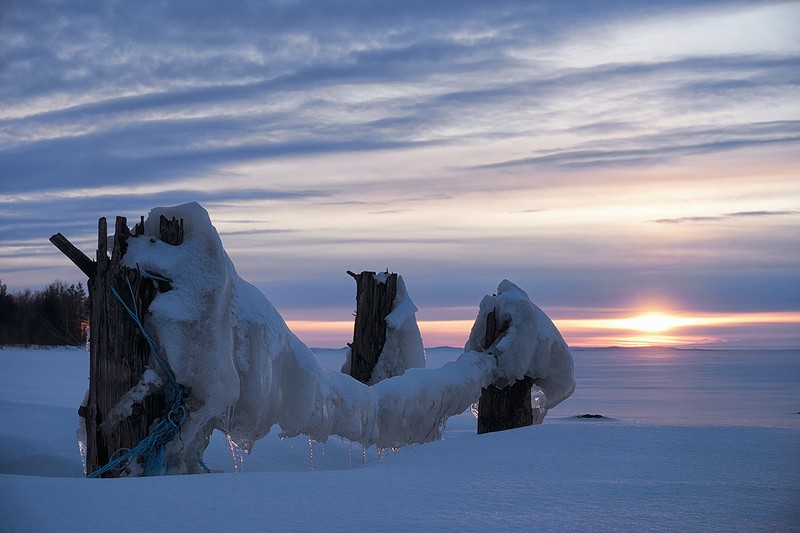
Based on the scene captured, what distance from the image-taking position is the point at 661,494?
13.5 ft

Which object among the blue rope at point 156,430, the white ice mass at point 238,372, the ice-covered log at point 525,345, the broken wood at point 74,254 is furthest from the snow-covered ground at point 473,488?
the ice-covered log at point 525,345

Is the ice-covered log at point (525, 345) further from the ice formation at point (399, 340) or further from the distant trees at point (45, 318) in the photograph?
the distant trees at point (45, 318)

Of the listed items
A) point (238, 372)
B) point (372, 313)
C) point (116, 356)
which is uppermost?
point (372, 313)

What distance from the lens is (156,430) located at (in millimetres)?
4605

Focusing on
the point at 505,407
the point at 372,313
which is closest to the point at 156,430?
the point at 372,313

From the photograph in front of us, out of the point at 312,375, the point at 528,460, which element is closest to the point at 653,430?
the point at 528,460

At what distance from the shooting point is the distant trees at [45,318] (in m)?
39.3

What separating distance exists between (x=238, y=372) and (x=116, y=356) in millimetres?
746

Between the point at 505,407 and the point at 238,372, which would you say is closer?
the point at 238,372

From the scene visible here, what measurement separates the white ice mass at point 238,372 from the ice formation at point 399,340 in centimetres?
51

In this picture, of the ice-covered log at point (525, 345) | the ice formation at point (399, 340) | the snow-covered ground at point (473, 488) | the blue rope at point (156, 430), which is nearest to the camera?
the snow-covered ground at point (473, 488)

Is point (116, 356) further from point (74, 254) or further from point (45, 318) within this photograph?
point (45, 318)

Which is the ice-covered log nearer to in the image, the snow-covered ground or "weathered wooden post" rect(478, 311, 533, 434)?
"weathered wooden post" rect(478, 311, 533, 434)

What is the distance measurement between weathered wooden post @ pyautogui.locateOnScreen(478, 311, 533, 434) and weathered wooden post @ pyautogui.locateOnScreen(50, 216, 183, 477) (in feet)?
13.0
